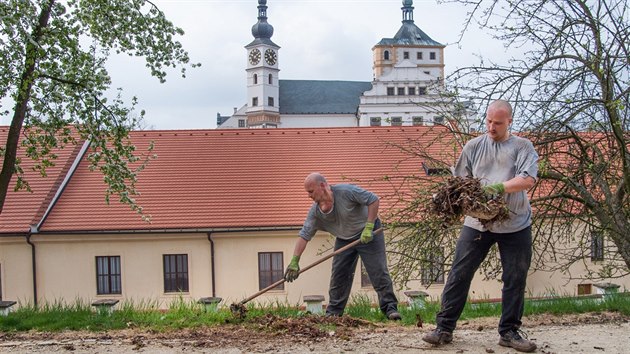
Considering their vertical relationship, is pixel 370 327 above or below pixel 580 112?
below

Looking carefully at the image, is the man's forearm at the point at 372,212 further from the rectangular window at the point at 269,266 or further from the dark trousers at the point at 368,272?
the rectangular window at the point at 269,266

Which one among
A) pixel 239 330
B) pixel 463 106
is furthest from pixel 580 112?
pixel 239 330

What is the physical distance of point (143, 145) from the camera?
80.6 ft

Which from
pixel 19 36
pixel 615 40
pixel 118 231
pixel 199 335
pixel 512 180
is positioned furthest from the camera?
pixel 118 231

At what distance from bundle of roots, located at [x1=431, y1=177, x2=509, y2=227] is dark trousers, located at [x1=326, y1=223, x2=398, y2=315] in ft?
6.00

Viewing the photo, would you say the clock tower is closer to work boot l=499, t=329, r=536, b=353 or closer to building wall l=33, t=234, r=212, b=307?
building wall l=33, t=234, r=212, b=307

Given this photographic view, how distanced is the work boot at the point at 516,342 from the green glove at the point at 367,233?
5.75ft

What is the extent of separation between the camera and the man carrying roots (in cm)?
458

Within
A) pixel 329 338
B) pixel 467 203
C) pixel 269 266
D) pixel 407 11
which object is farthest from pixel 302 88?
pixel 467 203

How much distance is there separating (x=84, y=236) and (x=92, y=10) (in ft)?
39.9

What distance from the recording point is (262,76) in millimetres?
88688

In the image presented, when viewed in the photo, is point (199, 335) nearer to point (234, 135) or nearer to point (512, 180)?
point (512, 180)

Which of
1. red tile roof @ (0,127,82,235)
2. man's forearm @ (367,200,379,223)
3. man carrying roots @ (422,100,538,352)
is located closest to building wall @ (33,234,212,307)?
red tile roof @ (0,127,82,235)

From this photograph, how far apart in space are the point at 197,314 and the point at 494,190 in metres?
3.36
